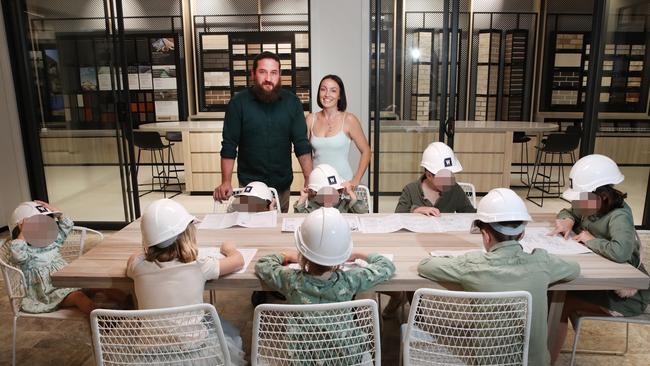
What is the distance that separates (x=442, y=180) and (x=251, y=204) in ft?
3.36

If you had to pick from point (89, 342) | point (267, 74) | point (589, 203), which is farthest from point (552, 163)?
point (89, 342)

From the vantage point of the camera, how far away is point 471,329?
4.76 ft

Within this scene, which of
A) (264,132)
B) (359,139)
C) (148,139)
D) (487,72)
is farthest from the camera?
(487,72)

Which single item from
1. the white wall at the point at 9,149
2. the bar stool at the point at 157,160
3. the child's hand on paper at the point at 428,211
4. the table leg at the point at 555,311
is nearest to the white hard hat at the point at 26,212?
the child's hand on paper at the point at 428,211

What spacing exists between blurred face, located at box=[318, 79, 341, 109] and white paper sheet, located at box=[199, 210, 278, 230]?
3.03 ft

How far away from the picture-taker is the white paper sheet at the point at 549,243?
1.91 m

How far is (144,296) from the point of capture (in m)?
1.56

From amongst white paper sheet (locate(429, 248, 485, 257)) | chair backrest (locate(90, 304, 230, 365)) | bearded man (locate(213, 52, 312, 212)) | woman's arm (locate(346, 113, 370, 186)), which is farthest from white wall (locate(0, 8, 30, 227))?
white paper sheet (locate(429, 248, 485, 257))

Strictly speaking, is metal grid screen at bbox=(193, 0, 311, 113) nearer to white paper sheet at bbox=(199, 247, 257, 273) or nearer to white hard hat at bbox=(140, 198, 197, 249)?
white paper sheet at bbox=(199, 247, 257, 273)

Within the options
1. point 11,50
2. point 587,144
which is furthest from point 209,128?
point 587,144

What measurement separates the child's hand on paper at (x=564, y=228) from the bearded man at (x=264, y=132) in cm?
151

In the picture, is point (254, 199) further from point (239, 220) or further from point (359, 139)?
point (359, 139)

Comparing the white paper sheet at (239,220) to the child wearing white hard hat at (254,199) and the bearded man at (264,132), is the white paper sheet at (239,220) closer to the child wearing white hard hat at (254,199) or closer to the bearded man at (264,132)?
the child wearing white hard hat at (254,199)

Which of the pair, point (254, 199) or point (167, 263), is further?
point (254, 199)
